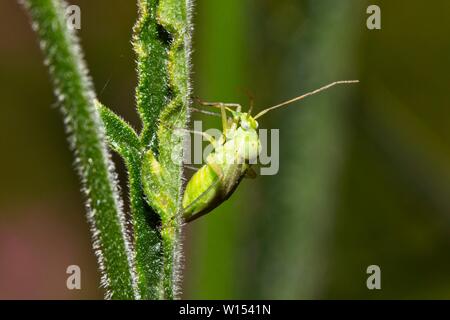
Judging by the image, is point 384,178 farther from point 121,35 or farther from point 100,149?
point 100,149

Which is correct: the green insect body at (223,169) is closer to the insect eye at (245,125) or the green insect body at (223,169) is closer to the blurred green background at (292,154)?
the insect eye at (245,125)

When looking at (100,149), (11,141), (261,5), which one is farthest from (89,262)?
(100,149)

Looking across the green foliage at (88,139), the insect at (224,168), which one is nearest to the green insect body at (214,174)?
the insect at (224,168)

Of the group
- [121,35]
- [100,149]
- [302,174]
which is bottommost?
[100,149]

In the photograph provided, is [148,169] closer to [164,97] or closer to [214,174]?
[164,97]

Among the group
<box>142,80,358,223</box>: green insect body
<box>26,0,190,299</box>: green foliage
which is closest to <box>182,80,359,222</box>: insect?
<box>142,80,358,223</box>: green insect body
